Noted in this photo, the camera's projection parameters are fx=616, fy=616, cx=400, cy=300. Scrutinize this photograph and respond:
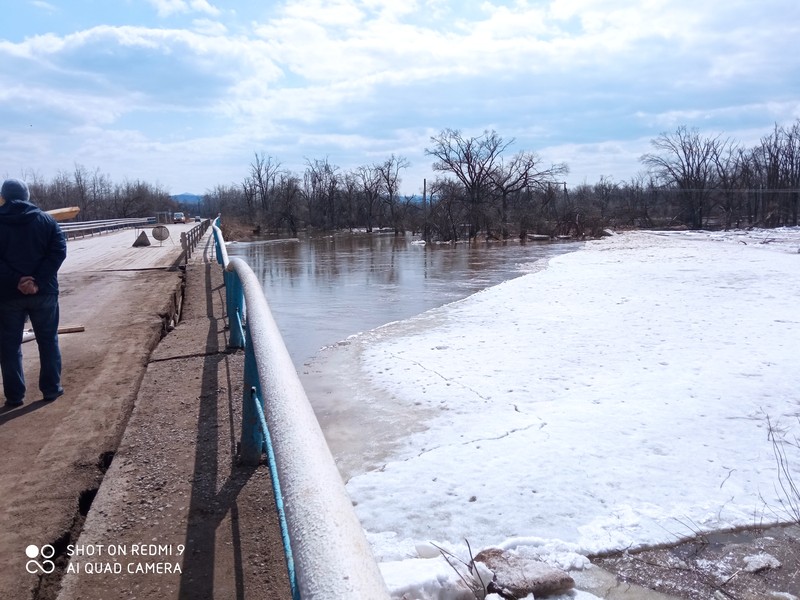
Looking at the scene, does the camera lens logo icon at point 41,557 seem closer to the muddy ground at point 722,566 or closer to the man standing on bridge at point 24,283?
the man standing on bridge at point 24,283

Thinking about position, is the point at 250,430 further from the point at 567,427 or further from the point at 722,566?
the point at 567,427

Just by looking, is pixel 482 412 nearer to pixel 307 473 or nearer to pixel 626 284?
pixel 307 473

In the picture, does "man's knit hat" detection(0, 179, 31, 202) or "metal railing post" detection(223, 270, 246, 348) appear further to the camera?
"metal railing post" detection(223, 270, 246, 348)

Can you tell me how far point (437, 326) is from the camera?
37.2 ft

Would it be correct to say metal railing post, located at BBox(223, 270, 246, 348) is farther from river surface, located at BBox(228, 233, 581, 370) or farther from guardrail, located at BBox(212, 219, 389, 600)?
guardrail, located at BBox(212, 219, 389, 600)

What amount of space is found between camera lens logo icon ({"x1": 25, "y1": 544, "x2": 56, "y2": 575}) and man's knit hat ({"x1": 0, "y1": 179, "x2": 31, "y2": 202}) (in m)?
3.09

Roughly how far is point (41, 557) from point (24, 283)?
2.72 m

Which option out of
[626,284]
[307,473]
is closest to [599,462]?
[307,473]

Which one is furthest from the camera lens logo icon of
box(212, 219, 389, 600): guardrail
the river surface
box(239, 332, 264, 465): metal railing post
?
the river surface

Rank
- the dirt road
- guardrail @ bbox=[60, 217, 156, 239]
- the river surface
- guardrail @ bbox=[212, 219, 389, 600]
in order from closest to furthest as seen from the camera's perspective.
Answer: guardrail @ bbox=[212, 219, 389, 600] → the dirt road → the river surface → guardrail @ bbox=[60, 217, 156, 239]

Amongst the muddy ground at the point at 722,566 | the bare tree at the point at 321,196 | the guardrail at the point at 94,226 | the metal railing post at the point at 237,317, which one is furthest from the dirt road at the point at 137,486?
the bare tree at the point at 321,196

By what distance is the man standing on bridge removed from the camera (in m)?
4.68

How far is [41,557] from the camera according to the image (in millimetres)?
2609

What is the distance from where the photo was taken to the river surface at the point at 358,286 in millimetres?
11594
